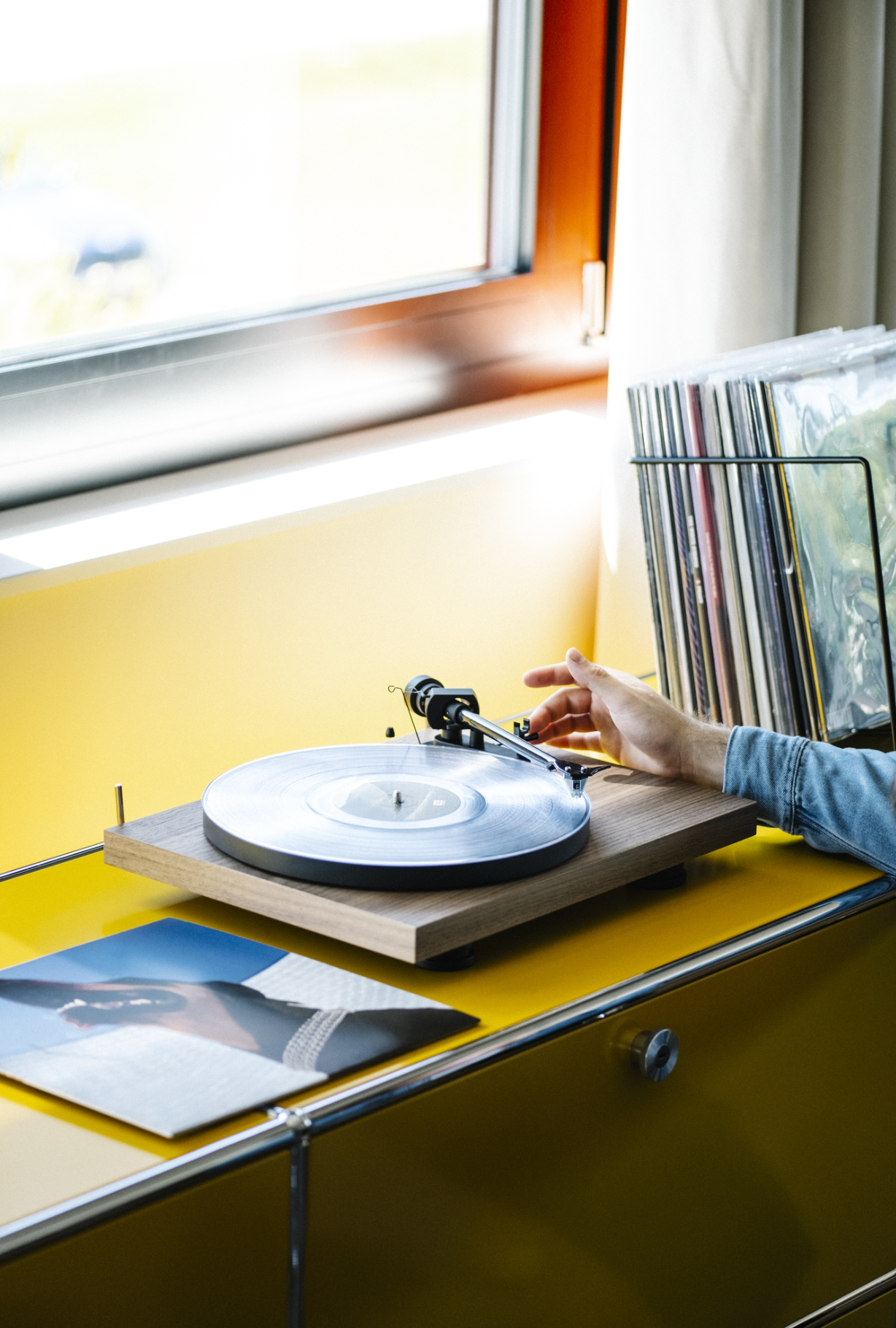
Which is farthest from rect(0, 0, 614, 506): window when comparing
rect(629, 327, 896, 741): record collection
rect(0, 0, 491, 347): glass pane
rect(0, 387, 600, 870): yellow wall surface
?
rect(629, 327, 896, 741): record collection

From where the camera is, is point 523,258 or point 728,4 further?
point 523,258

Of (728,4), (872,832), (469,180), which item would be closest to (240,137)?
(469,180)

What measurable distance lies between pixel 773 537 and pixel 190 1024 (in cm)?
72

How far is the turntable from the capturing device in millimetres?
975

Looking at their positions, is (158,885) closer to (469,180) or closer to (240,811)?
(240,811)

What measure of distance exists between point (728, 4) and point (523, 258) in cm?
41

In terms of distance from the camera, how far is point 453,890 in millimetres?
988

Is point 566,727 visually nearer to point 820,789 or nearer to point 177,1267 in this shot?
point 820,789

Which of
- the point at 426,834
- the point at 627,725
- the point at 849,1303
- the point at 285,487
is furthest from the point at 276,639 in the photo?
the point at 849,1303

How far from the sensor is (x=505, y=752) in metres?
1.22

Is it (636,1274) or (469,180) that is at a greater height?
(469,180)

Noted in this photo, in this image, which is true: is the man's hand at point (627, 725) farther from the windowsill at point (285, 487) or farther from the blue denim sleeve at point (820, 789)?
the windowsill at point (285, 487)

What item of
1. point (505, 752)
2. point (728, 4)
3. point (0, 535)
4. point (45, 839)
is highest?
point (728, 4)

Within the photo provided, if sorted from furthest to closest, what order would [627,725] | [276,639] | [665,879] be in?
[276,639] → [627,725] → [665,879]
